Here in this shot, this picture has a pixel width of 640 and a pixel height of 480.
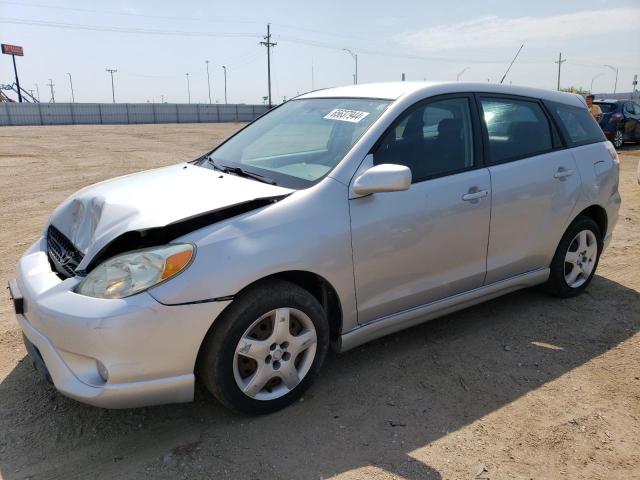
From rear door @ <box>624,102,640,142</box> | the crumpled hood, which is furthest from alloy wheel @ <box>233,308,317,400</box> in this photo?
rear door @ <box>624,102,640,142</box>

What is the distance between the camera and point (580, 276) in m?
4.55

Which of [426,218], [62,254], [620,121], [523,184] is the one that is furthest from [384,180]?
[620,121]

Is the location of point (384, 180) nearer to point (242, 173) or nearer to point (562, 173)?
point (242, 173)

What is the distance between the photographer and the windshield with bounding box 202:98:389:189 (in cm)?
319

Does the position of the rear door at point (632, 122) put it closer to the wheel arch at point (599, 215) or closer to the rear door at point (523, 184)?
the wheel arch at point (599, 215)

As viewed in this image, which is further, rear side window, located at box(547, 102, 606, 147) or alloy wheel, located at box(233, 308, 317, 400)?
rear side window, located at box(547, 102, 606, 147)

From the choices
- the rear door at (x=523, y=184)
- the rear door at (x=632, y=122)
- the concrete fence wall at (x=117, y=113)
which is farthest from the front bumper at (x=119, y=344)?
the concrete fence wall at (x=117, y=113)

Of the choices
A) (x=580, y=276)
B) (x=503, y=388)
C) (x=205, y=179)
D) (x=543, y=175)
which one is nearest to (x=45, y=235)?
(x=205, y=179)

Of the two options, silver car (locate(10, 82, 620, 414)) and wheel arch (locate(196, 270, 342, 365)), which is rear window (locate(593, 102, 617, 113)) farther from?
wheel arch (locate(196, 270, 342, 365))

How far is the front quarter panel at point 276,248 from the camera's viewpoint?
8.21 feet

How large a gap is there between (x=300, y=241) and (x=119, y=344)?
100 centimetres

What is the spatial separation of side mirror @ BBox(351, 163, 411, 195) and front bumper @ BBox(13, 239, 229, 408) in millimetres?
1022

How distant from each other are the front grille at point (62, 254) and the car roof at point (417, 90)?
203cm

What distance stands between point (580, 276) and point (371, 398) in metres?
2.49
